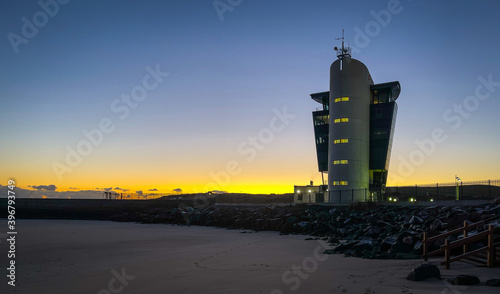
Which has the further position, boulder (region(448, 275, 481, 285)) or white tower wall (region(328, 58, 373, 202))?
white tower wall (region(328, 58, 373, 202))

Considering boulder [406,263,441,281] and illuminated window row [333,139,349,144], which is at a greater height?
illuminated window row [333,139,349,144]

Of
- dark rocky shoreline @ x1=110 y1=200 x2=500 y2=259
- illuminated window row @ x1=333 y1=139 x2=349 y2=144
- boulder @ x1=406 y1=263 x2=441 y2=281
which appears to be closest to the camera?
boulder @ x1=406 y1=263 x2=441 y2=281

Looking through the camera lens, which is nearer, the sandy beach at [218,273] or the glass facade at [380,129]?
the sandy beach at [218,273]

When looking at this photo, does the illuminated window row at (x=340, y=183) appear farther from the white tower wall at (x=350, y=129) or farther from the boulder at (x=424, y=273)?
the boulder at (x=424, y=273)

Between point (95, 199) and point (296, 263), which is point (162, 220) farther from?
point (95, 199)

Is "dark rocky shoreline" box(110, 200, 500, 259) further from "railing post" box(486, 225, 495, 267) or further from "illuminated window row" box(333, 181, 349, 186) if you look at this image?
"illuminated window row" box(333, 181, 349, 186)

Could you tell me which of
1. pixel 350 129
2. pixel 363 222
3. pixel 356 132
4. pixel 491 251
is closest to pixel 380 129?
pixel 356 132

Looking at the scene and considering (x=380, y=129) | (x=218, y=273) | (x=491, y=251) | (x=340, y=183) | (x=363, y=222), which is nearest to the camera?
(x=491, y=251)

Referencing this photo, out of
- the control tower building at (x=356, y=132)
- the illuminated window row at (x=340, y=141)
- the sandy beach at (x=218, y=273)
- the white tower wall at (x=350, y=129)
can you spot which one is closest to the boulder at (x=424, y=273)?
the sandy beach at (x=218, y=273)

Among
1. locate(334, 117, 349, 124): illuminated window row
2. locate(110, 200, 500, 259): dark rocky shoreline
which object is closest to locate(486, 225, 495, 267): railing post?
locate(110, 200, 500, 259): dark rocky shoreline

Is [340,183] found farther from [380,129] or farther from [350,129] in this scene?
[380,129]

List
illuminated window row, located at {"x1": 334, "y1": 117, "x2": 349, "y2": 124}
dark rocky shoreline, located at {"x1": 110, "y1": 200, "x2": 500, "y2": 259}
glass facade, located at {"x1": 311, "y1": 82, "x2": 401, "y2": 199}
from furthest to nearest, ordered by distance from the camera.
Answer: glass facade, located at {"x1": 311, "y1": 82, "x2": 401, "y2": 199} < illuminated window row, located at {"x1": 334, "y1": 117, "x2": 349, "y2": 124} < dark rocky shoreline, located at {"x1": 110, "y1": 200, "x2": 500, "y2": 259}

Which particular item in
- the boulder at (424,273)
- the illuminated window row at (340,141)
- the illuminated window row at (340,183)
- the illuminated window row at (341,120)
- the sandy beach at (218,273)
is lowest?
the sandy beach at (218,273)

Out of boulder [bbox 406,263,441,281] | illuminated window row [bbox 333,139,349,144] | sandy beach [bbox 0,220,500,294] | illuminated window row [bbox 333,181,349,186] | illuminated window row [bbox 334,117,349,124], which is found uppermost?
illuminated window row [bbox 334,117,349,124]
